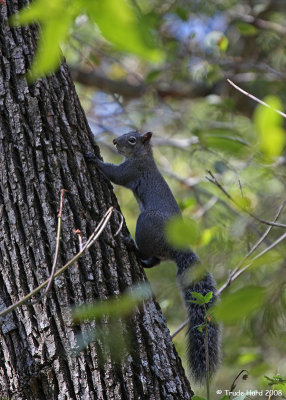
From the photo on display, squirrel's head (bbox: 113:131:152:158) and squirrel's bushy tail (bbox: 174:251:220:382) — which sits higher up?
squirrel's head (bbox: 113:131:152:158)

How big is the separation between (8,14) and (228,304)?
1.58 meters

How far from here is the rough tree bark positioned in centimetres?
140

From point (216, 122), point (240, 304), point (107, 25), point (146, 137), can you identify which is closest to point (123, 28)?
point (107, 25)

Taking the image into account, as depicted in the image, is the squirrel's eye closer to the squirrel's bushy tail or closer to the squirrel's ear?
the squirrel's ear

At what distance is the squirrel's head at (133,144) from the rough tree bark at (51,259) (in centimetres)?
133

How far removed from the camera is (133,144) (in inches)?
123

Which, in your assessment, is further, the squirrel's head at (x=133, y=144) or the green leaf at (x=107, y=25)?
the squirrel's head at (x=133, y=144)

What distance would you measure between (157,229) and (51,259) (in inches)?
44.1

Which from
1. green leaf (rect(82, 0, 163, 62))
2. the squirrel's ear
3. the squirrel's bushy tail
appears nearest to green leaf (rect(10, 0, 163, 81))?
green leaf (rect(82, 0, 163, 62))

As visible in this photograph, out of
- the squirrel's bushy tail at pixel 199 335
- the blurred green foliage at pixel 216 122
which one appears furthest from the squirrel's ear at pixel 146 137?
the squirrel's bushy tail at pixel 199 335

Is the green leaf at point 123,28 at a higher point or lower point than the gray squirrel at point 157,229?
lower

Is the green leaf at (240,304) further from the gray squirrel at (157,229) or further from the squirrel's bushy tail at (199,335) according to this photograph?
the squirrel's bushy tail at (199,335)

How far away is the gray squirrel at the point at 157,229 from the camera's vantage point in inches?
75.1

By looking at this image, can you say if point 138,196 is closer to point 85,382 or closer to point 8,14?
point 8,14
